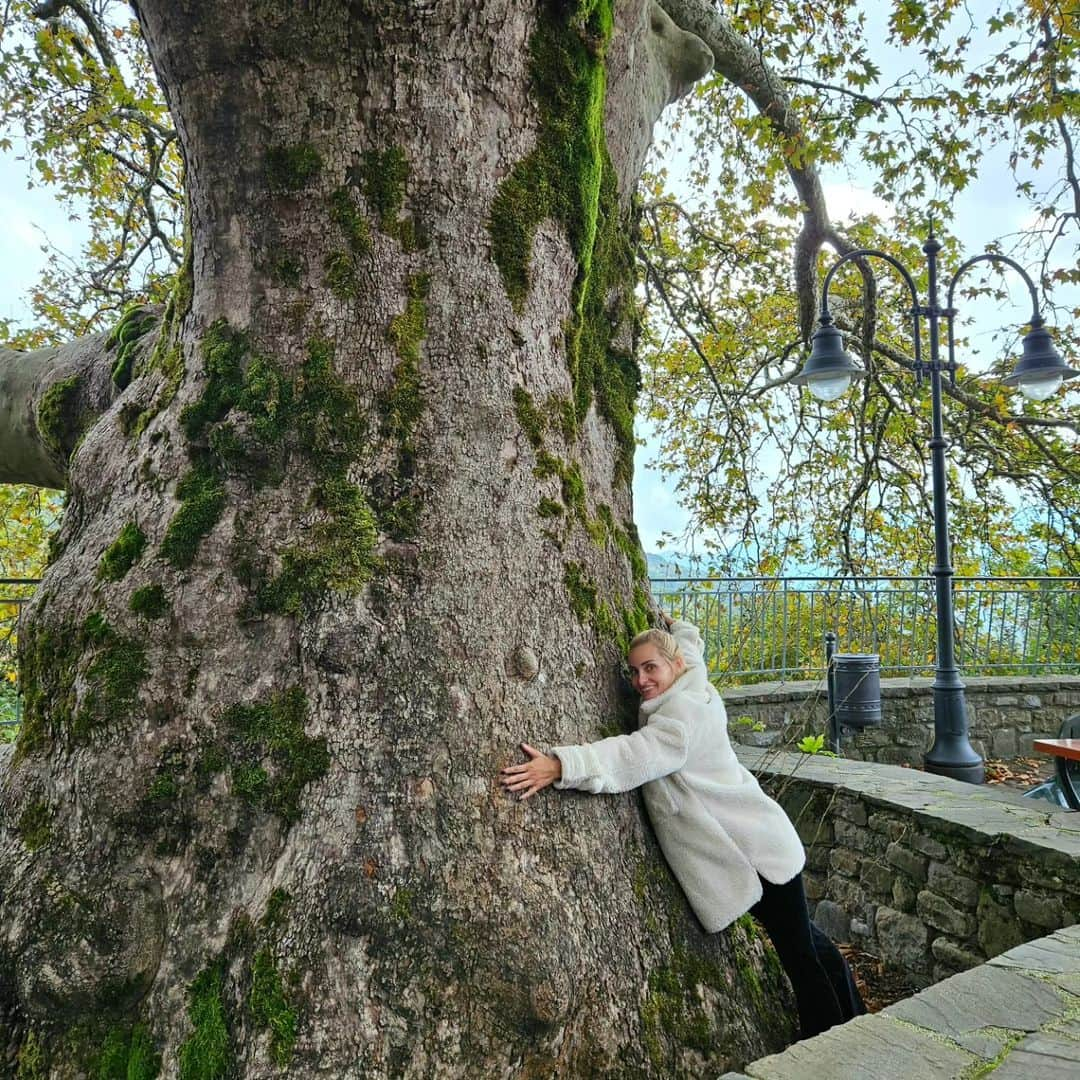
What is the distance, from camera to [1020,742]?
9969 millimetres

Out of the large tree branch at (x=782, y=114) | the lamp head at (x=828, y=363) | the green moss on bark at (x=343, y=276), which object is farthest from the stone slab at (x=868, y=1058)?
the large tree branch at (x=782, y=114)

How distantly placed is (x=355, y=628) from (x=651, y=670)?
37.7 inches

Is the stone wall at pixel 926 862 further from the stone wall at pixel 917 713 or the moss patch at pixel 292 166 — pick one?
the moss patch at pixel 292 166

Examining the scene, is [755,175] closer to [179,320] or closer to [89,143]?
[89,143]

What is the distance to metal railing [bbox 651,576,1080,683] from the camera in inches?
380

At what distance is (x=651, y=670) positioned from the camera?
2744mm

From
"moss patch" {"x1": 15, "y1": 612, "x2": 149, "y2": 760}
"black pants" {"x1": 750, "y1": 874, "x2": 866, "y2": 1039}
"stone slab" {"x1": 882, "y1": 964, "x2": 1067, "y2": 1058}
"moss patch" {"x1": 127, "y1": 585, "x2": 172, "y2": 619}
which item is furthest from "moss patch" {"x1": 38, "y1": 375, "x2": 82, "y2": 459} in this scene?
"stone slab" {"x1": 882, "y1": 964, "x2": 1067, "y2": 1058}

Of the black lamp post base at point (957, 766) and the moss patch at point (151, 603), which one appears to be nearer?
the moss patch at point (151, 603)

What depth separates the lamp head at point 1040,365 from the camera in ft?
22.2

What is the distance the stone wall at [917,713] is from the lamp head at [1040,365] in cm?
348

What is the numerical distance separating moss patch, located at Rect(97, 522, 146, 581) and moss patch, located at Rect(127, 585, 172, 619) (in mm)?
132

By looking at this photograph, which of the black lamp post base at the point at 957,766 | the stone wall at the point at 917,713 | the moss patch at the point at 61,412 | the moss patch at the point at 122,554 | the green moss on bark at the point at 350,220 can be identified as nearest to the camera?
the moss patch at the point at 122,554

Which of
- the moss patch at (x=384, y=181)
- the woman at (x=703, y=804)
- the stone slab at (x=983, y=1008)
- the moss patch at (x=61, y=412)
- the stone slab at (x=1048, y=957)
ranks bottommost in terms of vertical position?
the stone slab at (x=1048, y=957)

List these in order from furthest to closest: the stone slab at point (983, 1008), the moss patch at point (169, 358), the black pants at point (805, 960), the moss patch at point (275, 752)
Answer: the moss patch at point (169, 358)
the black pants at point (805, 960)
the moss patch at point (275, 752)
the stone slab at point (983, 1008)
